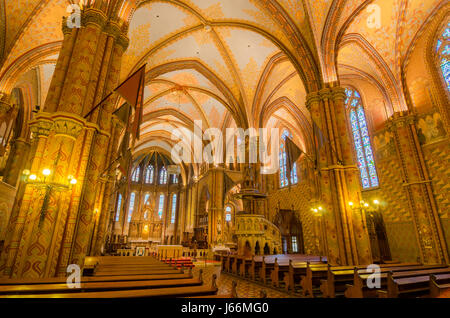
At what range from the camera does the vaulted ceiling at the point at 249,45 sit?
9641mm

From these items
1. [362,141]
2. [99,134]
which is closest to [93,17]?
[99,134]

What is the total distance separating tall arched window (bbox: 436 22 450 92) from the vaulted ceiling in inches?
38.9

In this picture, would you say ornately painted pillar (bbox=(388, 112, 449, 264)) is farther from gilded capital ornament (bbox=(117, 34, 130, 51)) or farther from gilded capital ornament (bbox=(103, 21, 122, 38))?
gilded capital ornament (bbox=(103, 21, 122, 38))

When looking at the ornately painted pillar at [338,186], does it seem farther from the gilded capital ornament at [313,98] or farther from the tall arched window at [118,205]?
the tall arched window at [118,205]

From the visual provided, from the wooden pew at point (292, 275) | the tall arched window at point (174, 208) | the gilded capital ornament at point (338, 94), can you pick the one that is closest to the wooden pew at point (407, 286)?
the wooden pew at point (292, 275)

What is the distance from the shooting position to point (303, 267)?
6.41m

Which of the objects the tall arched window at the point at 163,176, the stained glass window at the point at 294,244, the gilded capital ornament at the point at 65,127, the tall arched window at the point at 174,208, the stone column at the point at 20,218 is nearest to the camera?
the stone column at the point at 20,218

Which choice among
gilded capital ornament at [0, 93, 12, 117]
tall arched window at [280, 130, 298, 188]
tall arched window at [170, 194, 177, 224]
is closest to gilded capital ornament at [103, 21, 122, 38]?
gilded capital ornament at [0, 93, 12, 117]

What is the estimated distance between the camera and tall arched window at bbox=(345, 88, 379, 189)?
13773 millimetres

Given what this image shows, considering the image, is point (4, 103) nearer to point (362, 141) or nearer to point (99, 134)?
point (99, 134)

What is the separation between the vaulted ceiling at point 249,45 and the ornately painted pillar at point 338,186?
3.67 ft

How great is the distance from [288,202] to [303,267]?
12924 mm

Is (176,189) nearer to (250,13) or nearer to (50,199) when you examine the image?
(250,13)
